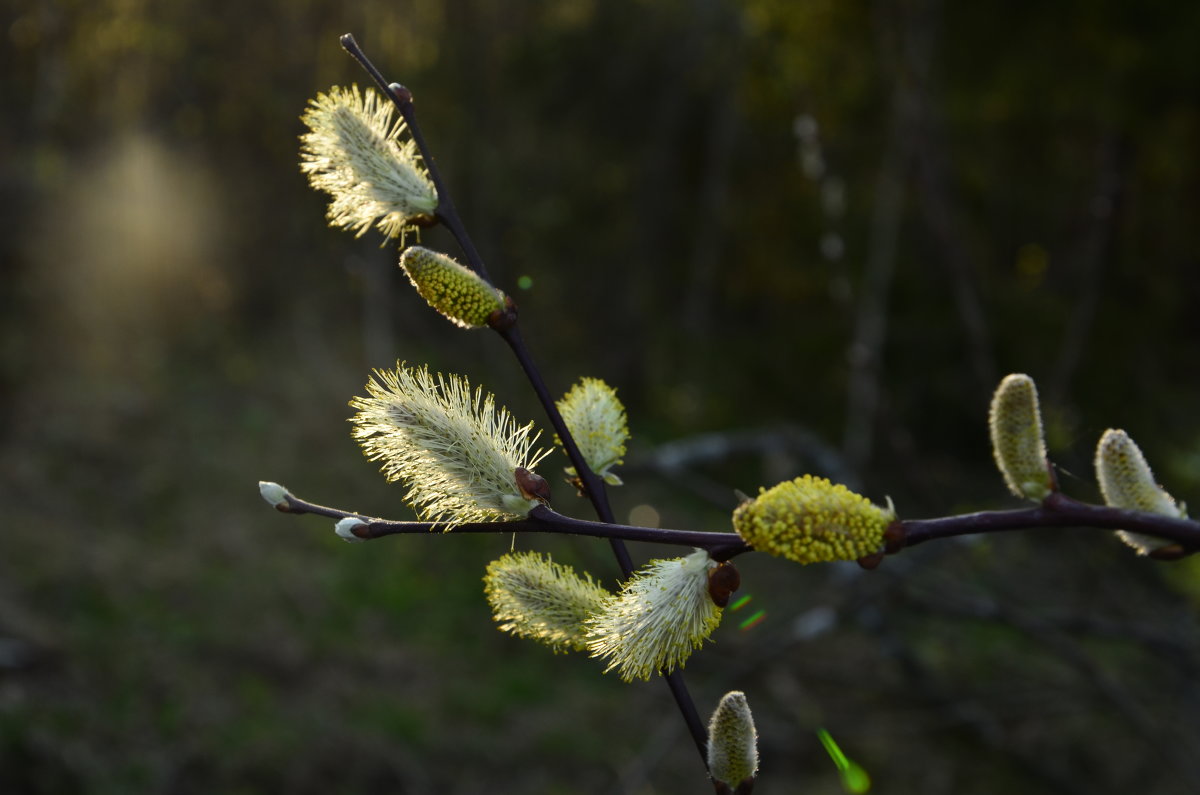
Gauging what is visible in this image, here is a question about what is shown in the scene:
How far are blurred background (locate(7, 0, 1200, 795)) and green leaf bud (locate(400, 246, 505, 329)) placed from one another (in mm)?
1586

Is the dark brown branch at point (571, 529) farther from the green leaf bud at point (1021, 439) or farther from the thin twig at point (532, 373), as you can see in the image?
the green leaf bud at point (1021, 439)

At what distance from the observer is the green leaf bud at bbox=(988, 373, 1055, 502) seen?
0.60 metres

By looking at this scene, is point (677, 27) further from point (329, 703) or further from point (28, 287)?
point (329, 703)

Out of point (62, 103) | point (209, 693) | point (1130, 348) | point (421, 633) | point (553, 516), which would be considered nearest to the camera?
point (553, 516)

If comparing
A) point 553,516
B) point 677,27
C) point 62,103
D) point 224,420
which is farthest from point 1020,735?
point 62,103

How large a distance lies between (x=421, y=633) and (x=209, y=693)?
3.92 feet

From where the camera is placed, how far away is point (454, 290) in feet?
2.29

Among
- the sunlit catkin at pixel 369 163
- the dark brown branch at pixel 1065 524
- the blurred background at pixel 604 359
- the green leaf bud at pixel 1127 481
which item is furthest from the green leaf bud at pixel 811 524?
the blurred background at pixel 604 359

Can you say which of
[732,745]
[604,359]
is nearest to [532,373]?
[732,745]

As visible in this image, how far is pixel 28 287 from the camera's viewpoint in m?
6.46

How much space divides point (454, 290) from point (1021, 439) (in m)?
0.40

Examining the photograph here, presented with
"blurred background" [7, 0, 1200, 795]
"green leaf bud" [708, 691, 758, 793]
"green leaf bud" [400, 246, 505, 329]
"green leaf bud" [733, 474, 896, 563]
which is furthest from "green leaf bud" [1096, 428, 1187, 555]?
"blurred background" [7, 0, 1200, 795]

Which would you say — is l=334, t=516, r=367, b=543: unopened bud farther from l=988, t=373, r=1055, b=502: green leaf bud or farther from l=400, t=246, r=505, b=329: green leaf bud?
l=988, t=373, r=1055, b=502: green leaf bud

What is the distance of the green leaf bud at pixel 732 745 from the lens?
2.19 ft
